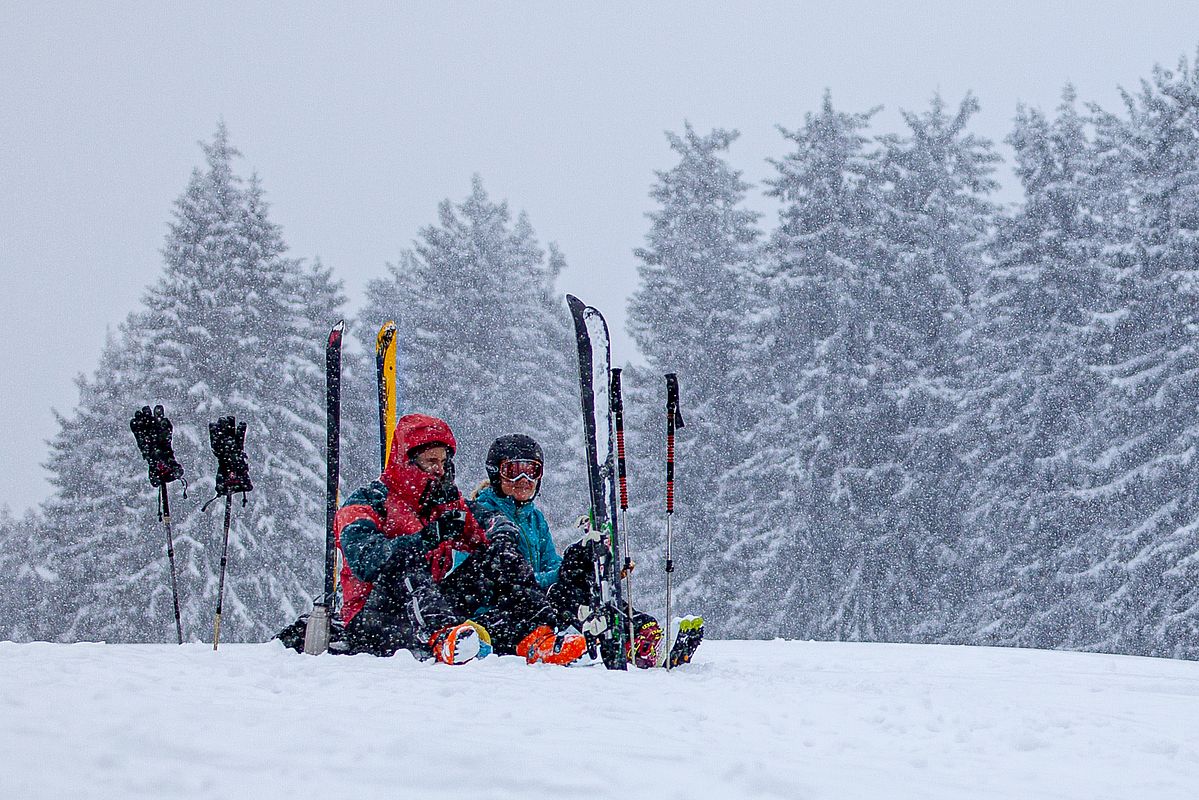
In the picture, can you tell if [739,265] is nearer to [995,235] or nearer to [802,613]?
[995,235]

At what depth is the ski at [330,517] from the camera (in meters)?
7.43

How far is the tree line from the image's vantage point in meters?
18.6

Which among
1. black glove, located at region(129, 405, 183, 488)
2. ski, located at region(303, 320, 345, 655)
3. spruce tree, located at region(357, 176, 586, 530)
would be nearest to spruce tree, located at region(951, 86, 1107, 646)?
spruce tree, located at region(357, 176, 586, 530)

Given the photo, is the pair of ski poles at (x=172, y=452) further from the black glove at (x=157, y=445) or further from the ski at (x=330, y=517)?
the ski at (x=330, y=517)

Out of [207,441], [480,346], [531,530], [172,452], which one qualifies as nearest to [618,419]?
[531,530]

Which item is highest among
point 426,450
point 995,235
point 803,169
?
point 803,169

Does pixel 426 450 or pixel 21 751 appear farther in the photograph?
pixel 426 450

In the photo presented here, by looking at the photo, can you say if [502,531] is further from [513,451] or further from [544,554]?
[544,554]

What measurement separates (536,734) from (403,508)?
3804mm

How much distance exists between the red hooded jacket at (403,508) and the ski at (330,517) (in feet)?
0.70

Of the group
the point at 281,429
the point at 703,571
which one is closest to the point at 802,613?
the point at 703,571

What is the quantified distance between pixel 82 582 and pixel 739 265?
48.0ft

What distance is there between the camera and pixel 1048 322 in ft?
66.2

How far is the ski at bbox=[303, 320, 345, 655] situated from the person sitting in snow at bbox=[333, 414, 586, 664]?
217 mm
